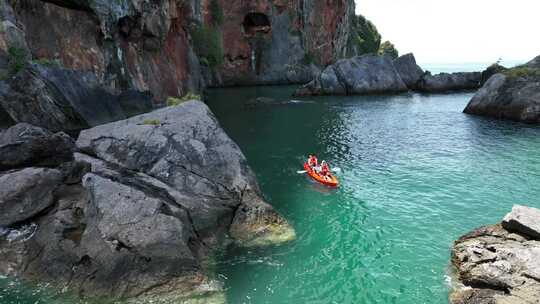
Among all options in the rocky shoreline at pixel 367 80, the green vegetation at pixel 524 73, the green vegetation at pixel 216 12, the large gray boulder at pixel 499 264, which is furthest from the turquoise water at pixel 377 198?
the green vegetation at pixel 216 12

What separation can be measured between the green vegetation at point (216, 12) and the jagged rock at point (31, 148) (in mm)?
69348

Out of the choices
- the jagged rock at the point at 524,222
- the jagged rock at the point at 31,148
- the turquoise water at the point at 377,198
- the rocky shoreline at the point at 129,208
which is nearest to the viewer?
the rocky shoreline at the point at 129,208

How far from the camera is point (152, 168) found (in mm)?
17109

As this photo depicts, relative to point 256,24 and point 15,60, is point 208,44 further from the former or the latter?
point 15,60

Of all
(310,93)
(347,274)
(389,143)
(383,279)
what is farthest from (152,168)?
(310,93)

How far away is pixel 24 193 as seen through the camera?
1413 cm

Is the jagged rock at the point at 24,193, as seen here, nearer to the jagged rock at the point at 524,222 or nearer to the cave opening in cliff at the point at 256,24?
the jagged rock at the point at 524,222

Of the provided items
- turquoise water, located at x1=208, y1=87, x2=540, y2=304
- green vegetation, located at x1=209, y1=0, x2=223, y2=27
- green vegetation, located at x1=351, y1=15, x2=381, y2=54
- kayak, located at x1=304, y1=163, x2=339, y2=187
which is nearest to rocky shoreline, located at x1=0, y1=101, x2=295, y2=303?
turquoise water, located at x1=208, y1=87, x2=540, y2=304

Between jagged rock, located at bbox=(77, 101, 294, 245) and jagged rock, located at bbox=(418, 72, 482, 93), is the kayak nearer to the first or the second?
jagged rock, located at bbox=(77, 101, 294, 245)

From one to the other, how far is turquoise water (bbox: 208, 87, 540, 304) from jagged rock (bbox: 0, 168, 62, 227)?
7.45m

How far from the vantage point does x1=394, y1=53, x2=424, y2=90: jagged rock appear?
76500 millimetres

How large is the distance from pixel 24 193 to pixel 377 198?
1712cm

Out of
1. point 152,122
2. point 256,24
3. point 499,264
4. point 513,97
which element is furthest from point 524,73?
point 256,24

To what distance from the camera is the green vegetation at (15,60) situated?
77.0ft
